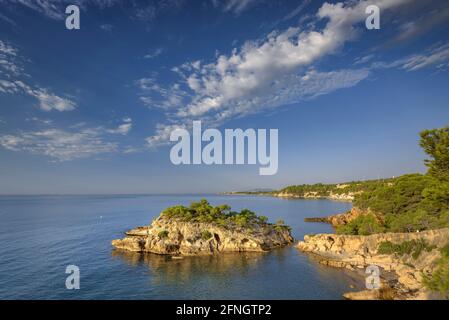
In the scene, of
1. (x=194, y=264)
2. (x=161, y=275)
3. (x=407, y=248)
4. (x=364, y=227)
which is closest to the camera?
(x=407, y=248)

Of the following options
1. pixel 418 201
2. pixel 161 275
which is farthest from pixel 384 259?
pixel 161 275

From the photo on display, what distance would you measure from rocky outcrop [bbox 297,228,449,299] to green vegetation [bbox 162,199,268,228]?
9543mm

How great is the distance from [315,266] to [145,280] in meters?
21.5

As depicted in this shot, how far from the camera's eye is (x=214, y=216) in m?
50.3

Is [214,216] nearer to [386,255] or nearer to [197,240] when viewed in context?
[197,240]

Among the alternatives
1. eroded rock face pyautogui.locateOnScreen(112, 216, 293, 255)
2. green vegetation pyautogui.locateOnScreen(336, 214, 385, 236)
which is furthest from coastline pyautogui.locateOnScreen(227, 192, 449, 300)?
eroded rock face pyautogui.locateOnScreen(112, 216, 293, 255)

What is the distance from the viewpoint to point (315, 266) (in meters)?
36.7

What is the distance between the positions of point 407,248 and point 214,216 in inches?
1142

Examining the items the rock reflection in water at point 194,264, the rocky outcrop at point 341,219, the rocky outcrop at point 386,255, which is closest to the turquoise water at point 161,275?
the rock reflection in water at point 194,264

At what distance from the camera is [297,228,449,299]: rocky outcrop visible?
27.6 meters

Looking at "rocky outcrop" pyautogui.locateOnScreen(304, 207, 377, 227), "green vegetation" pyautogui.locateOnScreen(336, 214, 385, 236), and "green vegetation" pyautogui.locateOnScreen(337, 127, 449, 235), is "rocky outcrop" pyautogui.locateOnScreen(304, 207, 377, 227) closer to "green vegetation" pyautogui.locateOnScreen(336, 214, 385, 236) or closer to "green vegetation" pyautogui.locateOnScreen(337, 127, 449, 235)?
"green vegetation" pyautogui.locateOnScreen(337, 127, 449, 235)

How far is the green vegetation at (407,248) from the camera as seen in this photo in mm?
32031

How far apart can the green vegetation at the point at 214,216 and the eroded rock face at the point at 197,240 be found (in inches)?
38.9
